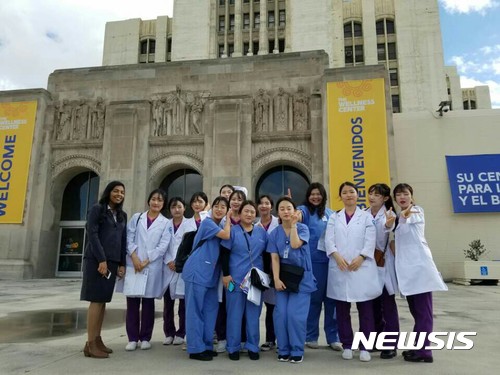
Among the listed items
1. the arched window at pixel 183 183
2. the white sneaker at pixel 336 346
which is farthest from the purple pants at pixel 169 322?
the arched window at pixel 183 183

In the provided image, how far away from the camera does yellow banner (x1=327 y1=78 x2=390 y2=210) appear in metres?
15.9

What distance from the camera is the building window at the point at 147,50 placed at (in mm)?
50375

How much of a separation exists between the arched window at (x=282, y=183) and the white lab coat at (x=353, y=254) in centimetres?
1335

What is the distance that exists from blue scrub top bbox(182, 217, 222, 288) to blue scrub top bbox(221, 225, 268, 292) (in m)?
0.16

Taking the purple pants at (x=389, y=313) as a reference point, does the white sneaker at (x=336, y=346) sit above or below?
below

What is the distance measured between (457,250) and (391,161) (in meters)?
5.07

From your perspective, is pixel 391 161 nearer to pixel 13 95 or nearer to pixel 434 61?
pixel 13 95

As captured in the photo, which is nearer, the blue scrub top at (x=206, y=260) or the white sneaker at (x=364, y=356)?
the white sneaker at (x=364, y=356)

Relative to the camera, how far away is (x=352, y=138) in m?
16.3

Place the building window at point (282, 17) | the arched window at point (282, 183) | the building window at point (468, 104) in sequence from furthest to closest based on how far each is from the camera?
the building window at point (468, 104) < the building window at point (282, 17) < the arched window at point (282, 183)

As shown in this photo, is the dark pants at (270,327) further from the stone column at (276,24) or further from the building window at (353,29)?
the building window at (353,29)

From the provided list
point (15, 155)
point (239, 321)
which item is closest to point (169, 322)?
point (239, 321)

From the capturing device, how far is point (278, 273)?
15.0ft

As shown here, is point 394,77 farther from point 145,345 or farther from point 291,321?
point 145,345
